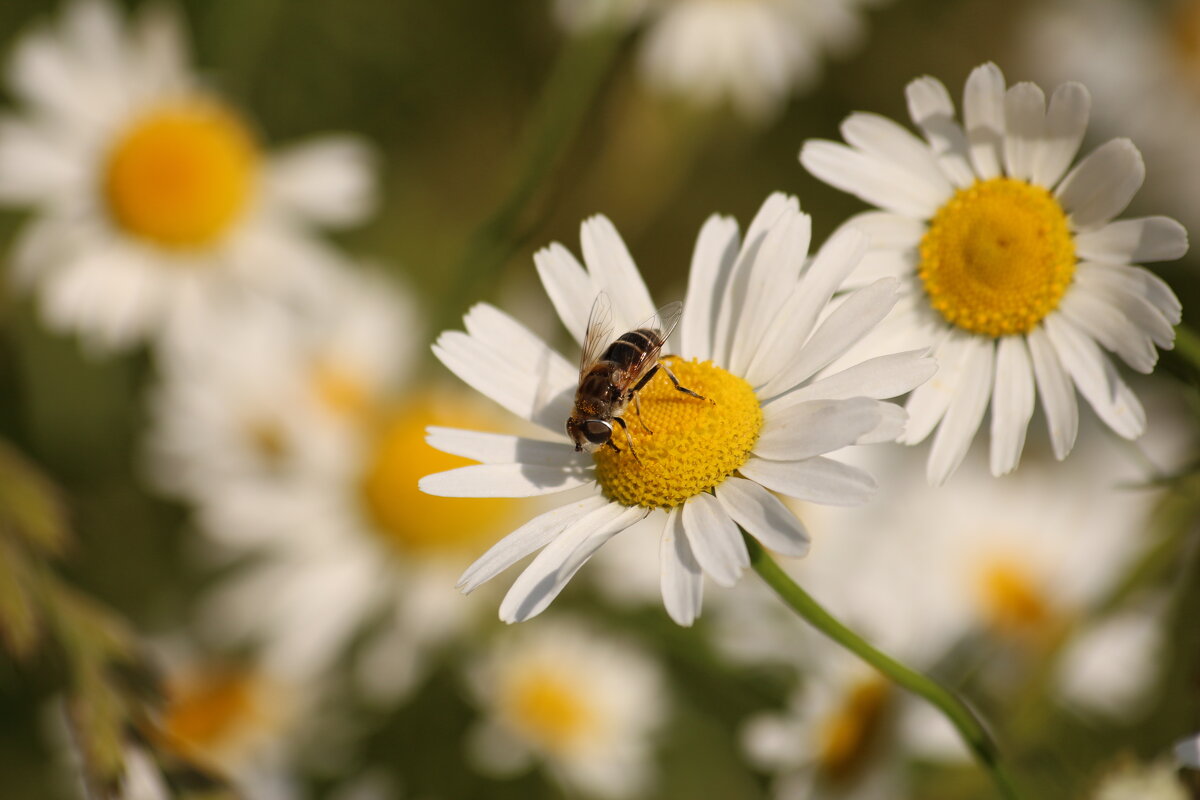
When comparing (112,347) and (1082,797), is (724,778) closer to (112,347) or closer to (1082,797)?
(1082,797)

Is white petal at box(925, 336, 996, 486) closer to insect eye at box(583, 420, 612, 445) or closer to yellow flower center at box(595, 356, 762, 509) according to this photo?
yellow flower center at box(595, 356, 762, 509)

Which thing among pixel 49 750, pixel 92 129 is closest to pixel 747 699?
pixel 49 750

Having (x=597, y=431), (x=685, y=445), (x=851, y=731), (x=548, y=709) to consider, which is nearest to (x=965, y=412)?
(x=685, y=445)

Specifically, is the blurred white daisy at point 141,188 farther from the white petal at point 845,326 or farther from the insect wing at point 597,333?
the white petal at point 845,326

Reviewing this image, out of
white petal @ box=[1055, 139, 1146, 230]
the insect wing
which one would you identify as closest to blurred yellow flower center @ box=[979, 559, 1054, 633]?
the insect wing

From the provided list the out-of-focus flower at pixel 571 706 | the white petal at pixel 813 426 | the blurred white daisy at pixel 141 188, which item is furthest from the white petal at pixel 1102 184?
the blurred white daisy at pixel 141 188

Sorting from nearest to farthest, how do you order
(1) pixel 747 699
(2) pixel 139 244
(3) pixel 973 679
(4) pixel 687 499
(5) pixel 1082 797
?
(4) pixel 687 499, (5) pixel 1082 797, (3) pixel 973 679, (1) pixel 747 699, (2) pixel 139 244
